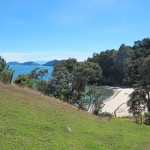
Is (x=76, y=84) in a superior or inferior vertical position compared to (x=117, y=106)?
superior

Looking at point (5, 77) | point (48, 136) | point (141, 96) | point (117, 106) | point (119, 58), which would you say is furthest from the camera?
point (119, 58)

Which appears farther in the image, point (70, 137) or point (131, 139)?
point (131, 139)

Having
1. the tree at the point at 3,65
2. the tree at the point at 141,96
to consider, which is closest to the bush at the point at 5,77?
→ the tree at the point at 3,65

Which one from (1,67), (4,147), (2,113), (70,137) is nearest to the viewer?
(4,147)

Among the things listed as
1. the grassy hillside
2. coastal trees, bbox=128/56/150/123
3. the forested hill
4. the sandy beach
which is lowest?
the sandy beach

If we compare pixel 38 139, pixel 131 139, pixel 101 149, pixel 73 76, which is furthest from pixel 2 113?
pixel 73 76

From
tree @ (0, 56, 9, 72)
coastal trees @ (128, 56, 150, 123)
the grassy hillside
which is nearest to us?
the grassy hillside

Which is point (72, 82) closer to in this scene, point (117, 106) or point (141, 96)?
point (141, 96)

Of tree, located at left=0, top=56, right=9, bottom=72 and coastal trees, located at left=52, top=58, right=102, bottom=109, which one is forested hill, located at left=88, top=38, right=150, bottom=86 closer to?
coastal trees, located at left=52, top=58, right=102, bottom=109

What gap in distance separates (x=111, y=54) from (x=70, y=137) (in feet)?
316

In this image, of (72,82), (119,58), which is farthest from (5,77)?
(119,58)

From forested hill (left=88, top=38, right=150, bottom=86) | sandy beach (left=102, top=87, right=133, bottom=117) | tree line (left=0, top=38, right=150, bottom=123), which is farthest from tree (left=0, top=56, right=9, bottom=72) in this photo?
forested hill (left=88, top=38, right=150, bottom=86)

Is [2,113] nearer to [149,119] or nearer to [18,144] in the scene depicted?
[18,144]

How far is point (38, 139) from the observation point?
7.50 meters
